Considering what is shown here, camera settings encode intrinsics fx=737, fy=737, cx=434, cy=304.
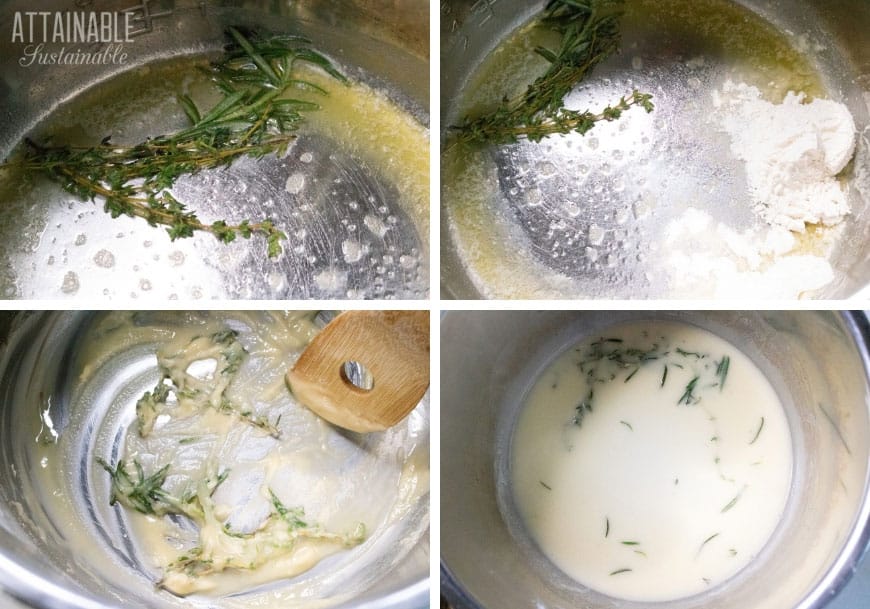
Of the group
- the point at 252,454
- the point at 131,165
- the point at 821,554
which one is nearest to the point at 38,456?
the point at 252,454

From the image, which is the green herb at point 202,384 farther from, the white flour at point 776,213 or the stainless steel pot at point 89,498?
the white flour at point 776,213

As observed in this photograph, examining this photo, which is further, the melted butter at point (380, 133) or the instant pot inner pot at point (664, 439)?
the melted butter at point (380, 133)

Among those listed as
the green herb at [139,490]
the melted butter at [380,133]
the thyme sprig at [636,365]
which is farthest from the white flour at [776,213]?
the green herb at [139,490]

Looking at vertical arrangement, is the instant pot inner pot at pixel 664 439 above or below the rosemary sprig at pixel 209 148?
below

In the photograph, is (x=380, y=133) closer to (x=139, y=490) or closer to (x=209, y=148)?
(x=209, y=148)

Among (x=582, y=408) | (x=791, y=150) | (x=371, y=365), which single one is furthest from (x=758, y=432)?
(x=371, y=365)

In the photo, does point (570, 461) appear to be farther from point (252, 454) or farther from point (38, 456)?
point (38, 456)

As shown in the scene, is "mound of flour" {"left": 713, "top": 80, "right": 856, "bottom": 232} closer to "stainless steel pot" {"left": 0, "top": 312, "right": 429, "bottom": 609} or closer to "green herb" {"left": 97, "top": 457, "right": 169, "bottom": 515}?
"stainless steel pot" {"left": 0, "top": 312, "right": 429, "bottom": 609}
